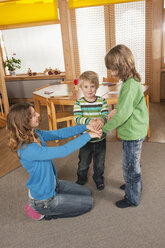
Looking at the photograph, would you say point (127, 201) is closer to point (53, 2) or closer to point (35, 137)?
point (35, 137)

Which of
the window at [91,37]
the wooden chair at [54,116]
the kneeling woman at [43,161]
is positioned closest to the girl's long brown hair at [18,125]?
the kneeling woman at [43,161]

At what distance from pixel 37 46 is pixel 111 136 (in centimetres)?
319

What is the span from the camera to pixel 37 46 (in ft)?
17.5

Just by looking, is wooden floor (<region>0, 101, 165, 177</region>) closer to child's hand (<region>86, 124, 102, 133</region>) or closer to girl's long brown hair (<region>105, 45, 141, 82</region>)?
child's hand (<region>86, 124, 102, 133</region>)

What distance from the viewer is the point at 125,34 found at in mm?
4719

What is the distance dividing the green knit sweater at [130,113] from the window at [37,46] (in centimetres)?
407

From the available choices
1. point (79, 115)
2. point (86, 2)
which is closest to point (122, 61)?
point (79, 115)

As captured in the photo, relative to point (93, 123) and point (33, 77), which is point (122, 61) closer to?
point (93, 123)

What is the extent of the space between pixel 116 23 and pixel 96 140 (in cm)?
359

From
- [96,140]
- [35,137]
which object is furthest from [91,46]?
[35,137]

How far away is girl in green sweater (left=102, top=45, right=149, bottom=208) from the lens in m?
1.48

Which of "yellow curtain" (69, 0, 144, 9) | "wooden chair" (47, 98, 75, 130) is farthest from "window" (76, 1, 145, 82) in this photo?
"wooden chair" (47, 98, 75, 130)

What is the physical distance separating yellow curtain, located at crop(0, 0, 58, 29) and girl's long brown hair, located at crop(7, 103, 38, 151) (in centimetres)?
406

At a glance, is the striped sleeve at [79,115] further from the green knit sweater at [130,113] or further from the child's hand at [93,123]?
Result: the green knit sweater at [130,113]
